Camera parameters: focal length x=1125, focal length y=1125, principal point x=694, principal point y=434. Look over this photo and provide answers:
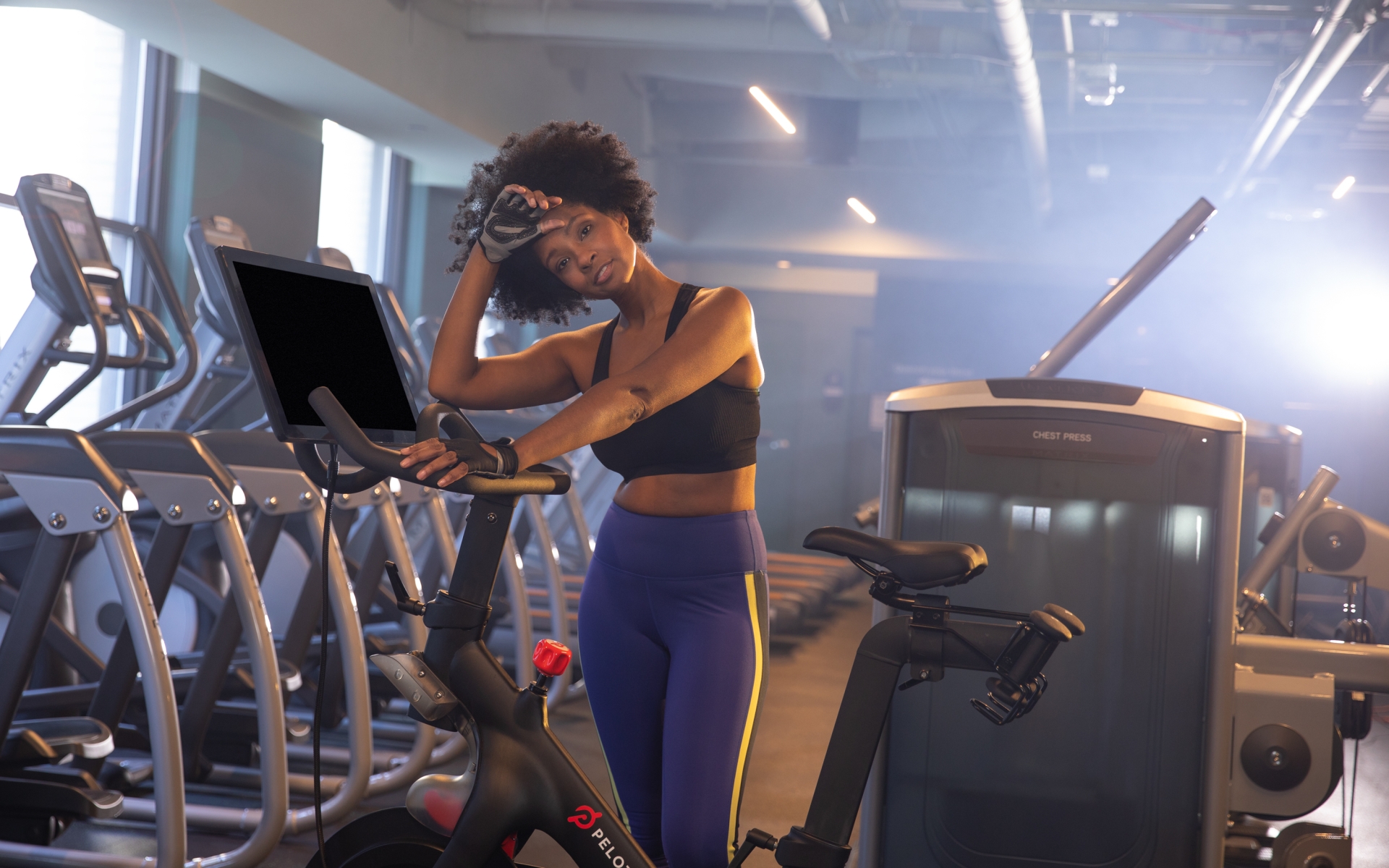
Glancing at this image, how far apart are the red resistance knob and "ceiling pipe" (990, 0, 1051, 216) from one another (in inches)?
162

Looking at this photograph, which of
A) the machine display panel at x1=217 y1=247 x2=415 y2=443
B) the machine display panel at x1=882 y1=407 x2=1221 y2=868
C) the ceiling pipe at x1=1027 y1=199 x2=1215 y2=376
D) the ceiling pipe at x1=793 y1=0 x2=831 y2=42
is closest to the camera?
the machine display panel at x1=217 y1=247 x2=415 y2=443

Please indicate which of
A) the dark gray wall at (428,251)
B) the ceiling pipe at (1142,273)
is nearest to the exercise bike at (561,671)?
the ceiling pipe at (1142,273)

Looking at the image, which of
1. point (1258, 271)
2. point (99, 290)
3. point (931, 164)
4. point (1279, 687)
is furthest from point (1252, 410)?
point (99, 290)

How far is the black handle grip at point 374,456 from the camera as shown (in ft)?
3.57

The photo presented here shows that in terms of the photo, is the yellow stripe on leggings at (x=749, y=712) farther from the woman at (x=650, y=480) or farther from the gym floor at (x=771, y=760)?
the gym floor at (x=771, y=760)

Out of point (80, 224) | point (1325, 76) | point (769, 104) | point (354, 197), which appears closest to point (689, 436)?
point (80, 224)

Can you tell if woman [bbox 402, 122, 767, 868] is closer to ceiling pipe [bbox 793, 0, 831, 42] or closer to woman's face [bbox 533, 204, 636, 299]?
woman's face [bbox 533, 204, 636, 299]

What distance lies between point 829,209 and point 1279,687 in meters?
6.89

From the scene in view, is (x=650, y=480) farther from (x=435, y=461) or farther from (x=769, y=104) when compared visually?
(x=769, y=104)

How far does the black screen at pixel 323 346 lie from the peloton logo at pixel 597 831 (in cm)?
50

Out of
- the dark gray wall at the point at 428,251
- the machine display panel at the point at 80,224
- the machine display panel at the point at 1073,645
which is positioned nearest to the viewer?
the machine display panel at the point at 1073,645

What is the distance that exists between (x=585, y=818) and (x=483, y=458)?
1.56 ft

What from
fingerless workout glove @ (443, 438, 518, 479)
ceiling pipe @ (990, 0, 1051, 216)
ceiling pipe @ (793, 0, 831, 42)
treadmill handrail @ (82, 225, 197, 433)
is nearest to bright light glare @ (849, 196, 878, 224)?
ceiling pipe @ (990, 0, 1051, 216)

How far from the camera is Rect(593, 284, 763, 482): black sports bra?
1486mm
